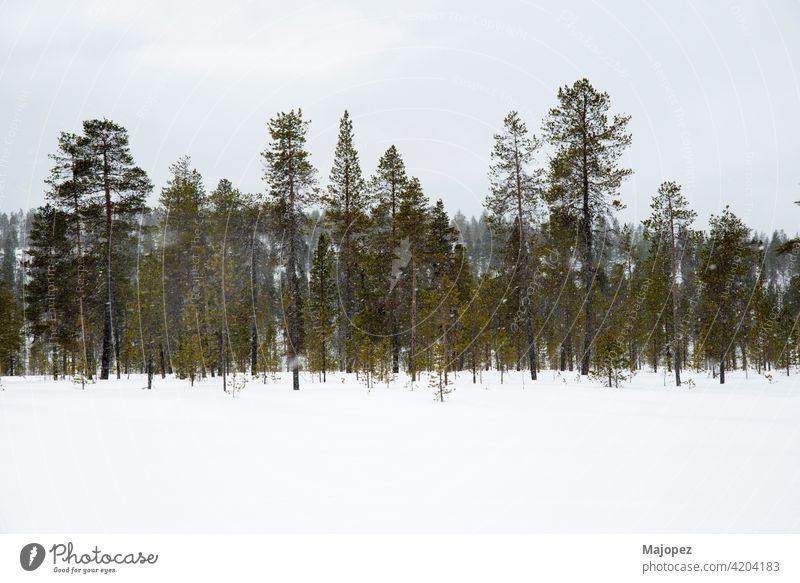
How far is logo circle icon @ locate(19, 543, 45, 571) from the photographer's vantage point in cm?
450

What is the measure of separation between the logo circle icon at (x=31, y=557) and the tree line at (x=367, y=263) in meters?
14.1

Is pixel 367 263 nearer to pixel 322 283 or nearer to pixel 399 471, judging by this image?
pixel 322 283

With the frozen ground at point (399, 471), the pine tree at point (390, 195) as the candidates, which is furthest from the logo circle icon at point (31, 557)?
the pine tree at point (390, 195)

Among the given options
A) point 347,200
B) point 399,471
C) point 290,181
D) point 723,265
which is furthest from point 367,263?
point 399,471

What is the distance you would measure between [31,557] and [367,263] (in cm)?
2869

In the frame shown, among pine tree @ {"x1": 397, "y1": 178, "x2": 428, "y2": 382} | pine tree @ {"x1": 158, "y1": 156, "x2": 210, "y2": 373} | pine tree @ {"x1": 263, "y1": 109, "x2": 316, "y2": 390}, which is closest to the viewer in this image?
pine tree @ {"x1": 263, "y1": 109, "x2": 316, "y2": 390}

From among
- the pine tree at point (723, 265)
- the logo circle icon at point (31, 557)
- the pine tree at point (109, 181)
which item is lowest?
the logo circle icon at point (31, 557)

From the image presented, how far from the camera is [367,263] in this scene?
32812 millimetres

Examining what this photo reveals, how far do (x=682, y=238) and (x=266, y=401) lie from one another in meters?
23.2

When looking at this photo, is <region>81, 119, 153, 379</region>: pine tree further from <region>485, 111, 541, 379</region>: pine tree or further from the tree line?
<region>485, 111, 541, 379</region>: pine tree

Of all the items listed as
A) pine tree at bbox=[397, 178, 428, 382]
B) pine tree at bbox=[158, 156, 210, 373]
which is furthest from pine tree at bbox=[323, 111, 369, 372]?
pine tree at bbox=[158, 156, 210, 373]

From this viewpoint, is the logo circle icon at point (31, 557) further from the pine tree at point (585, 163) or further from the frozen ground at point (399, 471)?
the pine tree at point (585, 163)

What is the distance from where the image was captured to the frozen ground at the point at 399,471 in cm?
501

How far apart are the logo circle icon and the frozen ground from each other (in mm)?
342
